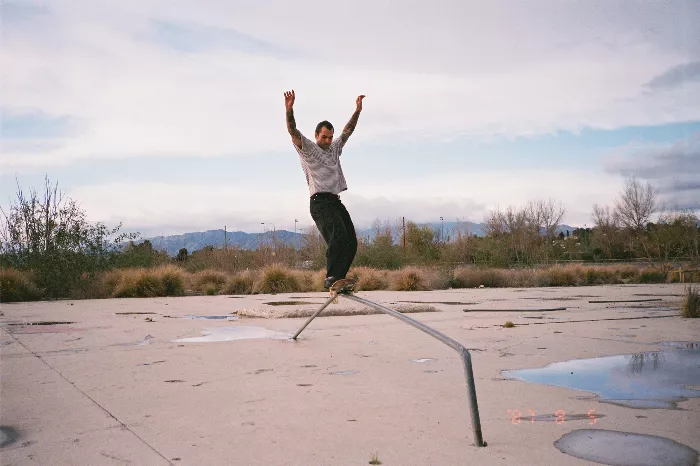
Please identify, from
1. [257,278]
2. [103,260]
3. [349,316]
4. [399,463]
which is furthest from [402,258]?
[399,463]

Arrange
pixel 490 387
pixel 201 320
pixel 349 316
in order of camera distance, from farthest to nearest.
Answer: pixel 349 316 → pixel 201 320 → pixel 490 387

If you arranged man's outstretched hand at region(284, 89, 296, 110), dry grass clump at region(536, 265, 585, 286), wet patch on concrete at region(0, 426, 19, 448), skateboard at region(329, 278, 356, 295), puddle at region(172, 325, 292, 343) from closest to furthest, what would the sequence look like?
wet patch on concrete at region(0, 426, 19, 448), man's outstretched hand at region(284, 89, 296, 110), skateboard at region(329, 278, 356, 295), puddle at region(172, 325, 292, 343), dry grass clump at region(536, 265, 585, 286)

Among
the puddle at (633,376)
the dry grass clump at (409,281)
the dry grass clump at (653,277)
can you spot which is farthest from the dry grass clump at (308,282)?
the dry grass clump at (653,277)

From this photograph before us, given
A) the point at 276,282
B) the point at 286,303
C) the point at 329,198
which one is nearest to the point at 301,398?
the point at 329,198

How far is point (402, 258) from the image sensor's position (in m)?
25.1

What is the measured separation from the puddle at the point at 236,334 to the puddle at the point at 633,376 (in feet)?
9.01

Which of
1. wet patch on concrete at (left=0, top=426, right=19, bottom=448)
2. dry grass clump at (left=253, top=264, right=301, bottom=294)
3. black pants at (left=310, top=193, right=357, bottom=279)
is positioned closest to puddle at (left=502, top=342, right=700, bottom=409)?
black pants at (left=310, top=193, right=357, bottom=279)

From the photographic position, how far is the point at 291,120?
4652mm

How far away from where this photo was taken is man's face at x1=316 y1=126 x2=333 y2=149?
4969mm

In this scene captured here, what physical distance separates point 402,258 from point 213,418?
73.2 feet

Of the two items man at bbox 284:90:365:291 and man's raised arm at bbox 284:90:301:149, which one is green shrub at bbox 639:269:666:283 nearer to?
man at bbox 284:90:365:291

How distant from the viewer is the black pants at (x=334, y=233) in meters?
4.81

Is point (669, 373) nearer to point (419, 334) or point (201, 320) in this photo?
point (419, 334)

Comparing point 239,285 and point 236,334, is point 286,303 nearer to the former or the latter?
point 236,334
